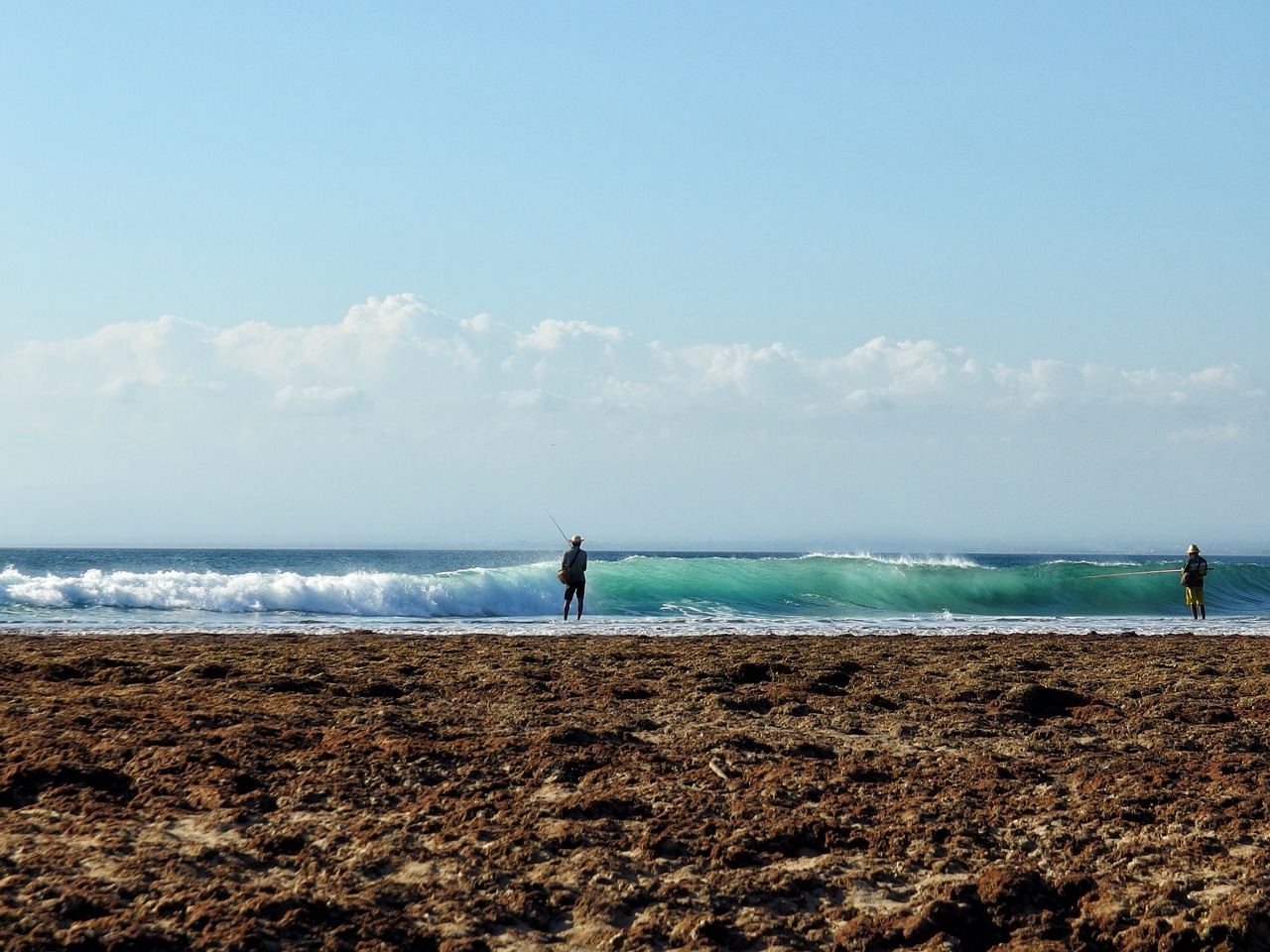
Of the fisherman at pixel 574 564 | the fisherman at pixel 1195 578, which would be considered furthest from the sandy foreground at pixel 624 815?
the fisherman at pixel 1195 578

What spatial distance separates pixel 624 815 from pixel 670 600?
22051 mm

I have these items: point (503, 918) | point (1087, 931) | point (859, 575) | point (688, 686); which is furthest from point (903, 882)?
point (859, 575)

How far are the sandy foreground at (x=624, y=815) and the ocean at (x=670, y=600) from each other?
7854mm

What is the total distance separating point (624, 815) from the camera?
16.7 ft

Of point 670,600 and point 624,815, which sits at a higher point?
point 624,815

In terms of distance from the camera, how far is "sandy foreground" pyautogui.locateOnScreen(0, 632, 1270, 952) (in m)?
3.86

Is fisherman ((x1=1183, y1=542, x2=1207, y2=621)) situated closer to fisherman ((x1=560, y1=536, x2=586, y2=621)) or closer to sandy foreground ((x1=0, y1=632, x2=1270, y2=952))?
fisherman ((x1=560, y1=536, x2=586, y2=621))

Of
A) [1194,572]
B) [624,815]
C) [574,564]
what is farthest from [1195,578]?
[624,815]

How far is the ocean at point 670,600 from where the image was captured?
17250 millimetres

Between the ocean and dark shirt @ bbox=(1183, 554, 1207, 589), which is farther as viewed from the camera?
dark shirt @ bbox=(1183, 554, 1207, 589)

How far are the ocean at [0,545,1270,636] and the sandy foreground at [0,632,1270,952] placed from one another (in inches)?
309

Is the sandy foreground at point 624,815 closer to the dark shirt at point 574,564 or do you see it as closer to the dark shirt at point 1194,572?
the dark shirt at point 574,564

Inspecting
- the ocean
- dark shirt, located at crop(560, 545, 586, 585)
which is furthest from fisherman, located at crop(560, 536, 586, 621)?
the ocean

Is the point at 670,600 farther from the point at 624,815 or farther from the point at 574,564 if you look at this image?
the point at 624,815
